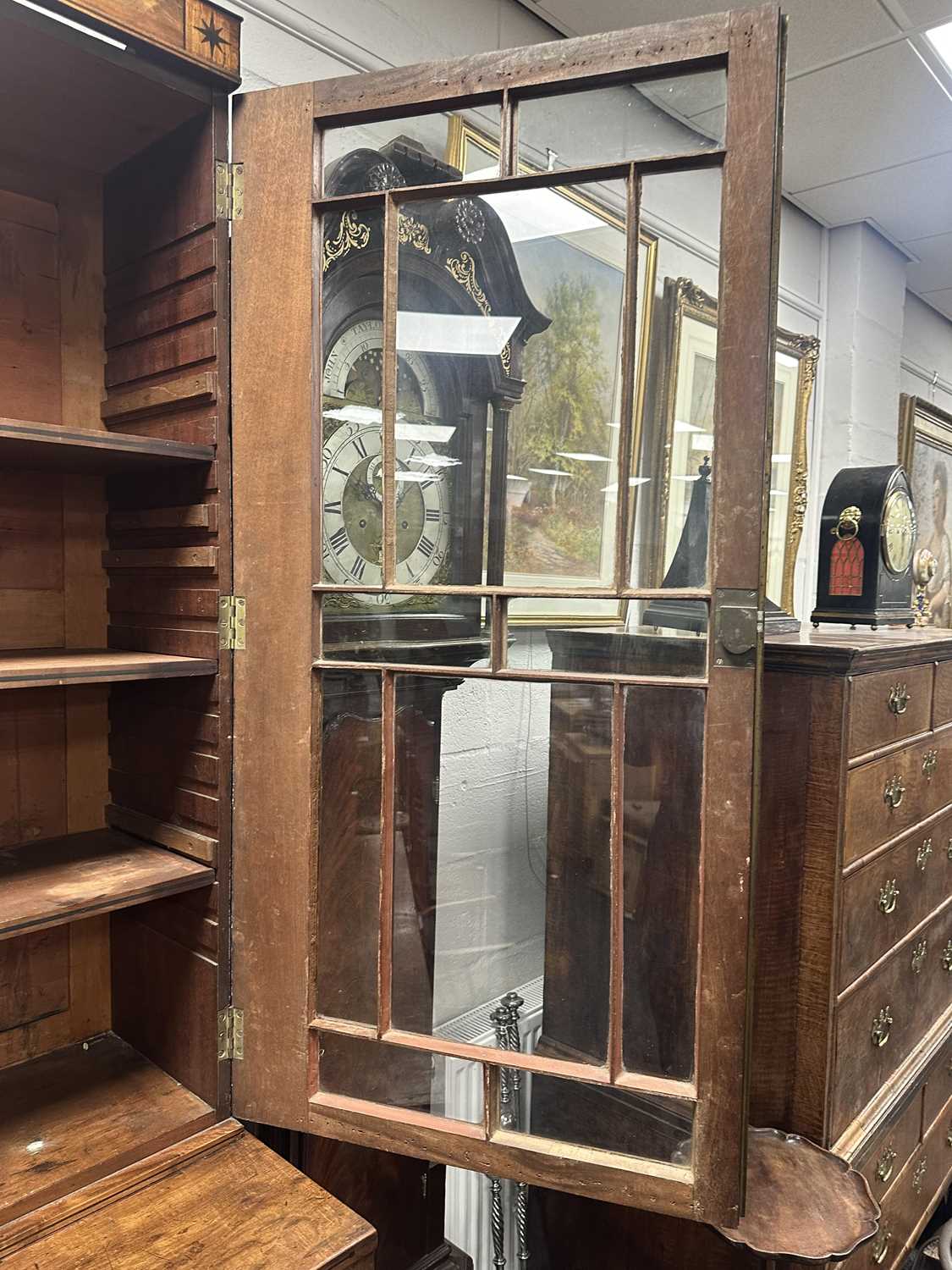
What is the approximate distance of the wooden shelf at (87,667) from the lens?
40.4 inches

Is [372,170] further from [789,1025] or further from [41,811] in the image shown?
[789,1025]

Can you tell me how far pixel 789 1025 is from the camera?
1.43 m

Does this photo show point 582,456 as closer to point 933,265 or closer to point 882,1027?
point 882,1027

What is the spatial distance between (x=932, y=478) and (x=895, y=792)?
2591 mm

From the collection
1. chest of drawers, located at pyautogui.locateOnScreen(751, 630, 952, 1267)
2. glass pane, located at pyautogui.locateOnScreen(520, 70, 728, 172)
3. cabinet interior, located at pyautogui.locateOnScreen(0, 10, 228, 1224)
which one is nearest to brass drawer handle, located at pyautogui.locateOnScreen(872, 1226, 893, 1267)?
chest of drawers, located at pyautogui.locateOnScreen(751, 630, 952, 1267)

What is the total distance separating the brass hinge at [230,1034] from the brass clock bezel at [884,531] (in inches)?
62.2

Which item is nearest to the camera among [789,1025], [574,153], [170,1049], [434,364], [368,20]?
[574,153]

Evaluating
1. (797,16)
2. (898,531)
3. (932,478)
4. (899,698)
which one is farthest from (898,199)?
(899,698)

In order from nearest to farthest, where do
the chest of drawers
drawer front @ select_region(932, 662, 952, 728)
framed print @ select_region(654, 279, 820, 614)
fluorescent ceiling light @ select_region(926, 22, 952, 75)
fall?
framed print @ select_region(654, 279, 820, 614) < the chest of drawers < drawer front @ select_region(932, 662, 952, 728) < fluorescent ceiling light @ select_region(926, 22, 952, 75)

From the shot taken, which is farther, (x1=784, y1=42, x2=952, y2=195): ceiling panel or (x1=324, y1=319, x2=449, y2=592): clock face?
(x1=784, y1=42, x2=952, y2=195): ceiling panel

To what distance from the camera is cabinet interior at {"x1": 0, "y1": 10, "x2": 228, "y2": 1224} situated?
114 centimetres

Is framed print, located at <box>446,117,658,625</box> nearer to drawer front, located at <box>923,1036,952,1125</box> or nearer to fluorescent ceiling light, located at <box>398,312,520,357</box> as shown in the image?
fluorescent ceiling light, located at <box>398,312,520,357</box>

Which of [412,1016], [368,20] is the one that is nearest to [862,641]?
[412,1016]

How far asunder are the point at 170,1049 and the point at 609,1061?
70 cm
